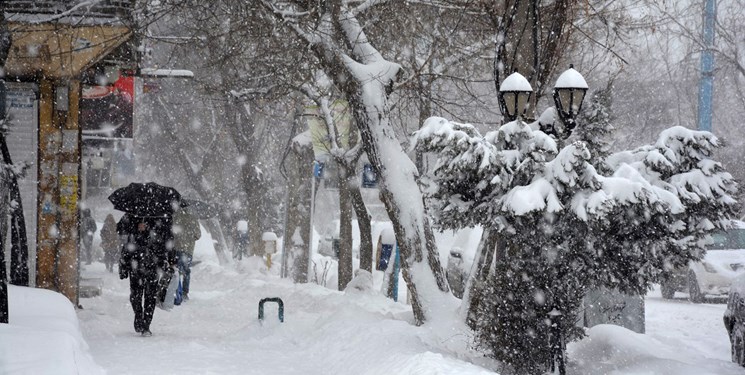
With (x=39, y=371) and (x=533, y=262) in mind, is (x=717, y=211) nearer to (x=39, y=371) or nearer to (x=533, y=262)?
(x=533, y=262)

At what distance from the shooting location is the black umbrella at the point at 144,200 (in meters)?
11.9

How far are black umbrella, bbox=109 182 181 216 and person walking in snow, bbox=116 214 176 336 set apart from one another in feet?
0.36

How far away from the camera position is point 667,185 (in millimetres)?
9273

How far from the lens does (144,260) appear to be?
11.3 metres

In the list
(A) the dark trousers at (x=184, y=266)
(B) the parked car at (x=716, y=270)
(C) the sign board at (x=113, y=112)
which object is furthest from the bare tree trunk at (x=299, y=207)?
(B) the parked car at (x=716, y=270)

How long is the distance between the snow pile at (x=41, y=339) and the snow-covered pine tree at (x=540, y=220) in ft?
12.3

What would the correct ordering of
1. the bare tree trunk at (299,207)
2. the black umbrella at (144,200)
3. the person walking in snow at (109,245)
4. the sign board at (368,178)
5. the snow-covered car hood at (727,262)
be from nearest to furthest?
the black umbrella at (144,200), the sign board at (368,178), the snow-covered car hood at (727,262), the bare tree trunk at (299,207), the person walking in snow at (109,245)

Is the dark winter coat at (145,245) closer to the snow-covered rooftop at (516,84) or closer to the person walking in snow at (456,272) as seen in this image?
the snow-covered rooftop at (516,84)

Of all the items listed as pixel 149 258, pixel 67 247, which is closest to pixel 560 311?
pixel 149 258

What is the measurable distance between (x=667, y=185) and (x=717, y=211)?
0.66m

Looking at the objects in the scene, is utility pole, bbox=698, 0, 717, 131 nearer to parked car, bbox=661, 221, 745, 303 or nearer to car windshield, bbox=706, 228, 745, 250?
car windshield, bbox=706, 228, 745, 250

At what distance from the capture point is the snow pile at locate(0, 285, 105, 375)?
18.9 feet

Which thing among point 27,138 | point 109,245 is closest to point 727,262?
point 27,138

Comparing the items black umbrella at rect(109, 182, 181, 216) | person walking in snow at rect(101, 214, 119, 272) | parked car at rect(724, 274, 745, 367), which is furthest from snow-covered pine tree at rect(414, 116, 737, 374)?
person walking in snow at rect(101, 214, 119, 272)
